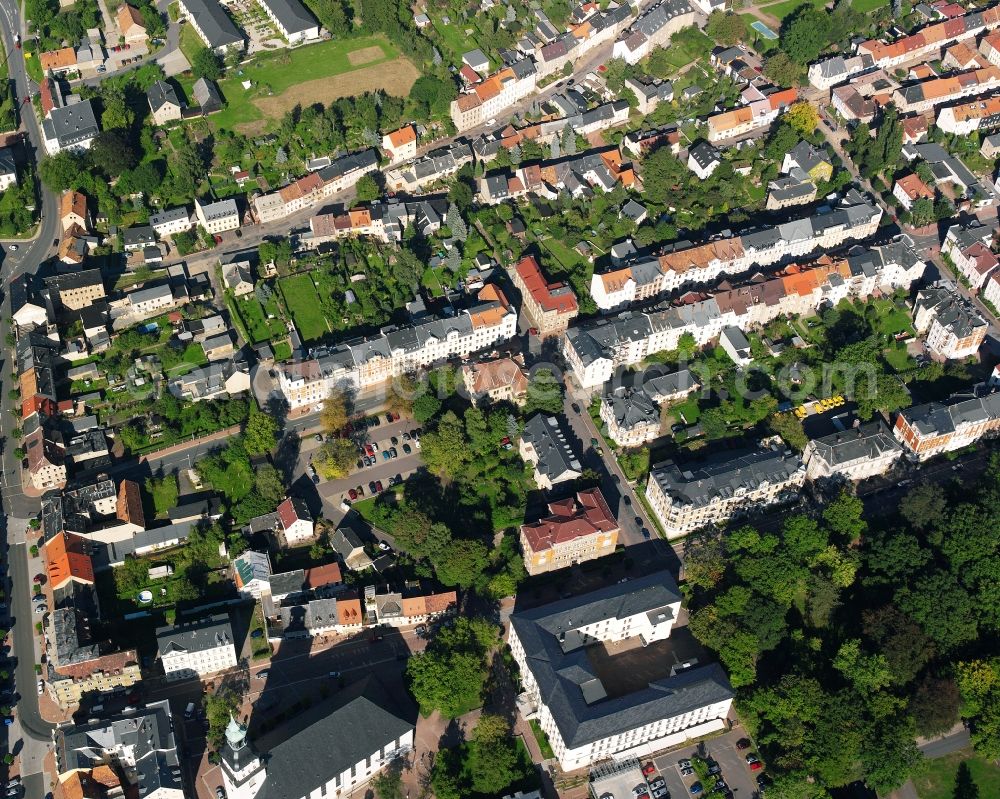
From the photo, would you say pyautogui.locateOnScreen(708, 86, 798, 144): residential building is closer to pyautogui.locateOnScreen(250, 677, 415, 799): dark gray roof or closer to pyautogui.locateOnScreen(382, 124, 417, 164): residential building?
pyautogui.locateOnScreen(382, 124, 417, 164): residential building

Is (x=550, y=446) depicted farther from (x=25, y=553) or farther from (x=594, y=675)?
(x=25, y=553)

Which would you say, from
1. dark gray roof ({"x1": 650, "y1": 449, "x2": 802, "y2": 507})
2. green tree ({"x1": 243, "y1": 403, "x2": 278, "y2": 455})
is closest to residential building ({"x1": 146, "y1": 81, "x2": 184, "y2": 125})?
green tree ({"x1": 243, "y1": 403, "x2": 278, "y2": 455})

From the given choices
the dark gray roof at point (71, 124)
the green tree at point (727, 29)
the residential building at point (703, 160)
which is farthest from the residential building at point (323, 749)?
the green tree at point (727, 29)

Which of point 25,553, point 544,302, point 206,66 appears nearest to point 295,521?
point 25,553

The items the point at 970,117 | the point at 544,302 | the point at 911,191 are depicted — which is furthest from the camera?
the point at 970,117

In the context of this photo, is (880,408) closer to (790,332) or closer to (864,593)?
(790,332)
